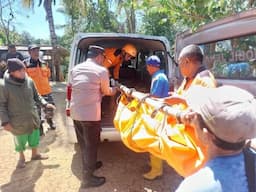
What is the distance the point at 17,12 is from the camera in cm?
2200

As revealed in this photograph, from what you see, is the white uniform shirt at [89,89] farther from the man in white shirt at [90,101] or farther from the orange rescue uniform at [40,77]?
the orange rescue uniform at [40,77]

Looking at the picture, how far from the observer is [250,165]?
1.29 m

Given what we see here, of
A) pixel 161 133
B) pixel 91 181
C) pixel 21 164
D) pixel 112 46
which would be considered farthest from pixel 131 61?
pixel 161 133

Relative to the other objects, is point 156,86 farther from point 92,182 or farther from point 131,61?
point 131,61

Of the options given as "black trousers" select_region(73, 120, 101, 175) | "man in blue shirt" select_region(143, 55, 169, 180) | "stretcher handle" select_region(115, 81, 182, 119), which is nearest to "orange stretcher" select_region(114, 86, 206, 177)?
"stretcher handle" select_region(115, 81, 182, 119)

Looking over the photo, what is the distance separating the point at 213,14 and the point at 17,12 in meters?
18.7

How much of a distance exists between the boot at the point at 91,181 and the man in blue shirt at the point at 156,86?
55 centimetres

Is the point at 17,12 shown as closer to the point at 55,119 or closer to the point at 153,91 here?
the point at 55,119

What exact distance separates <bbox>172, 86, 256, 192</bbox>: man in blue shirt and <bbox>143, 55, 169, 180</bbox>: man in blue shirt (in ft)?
7.83

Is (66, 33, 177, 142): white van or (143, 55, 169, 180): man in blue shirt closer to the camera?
(143, 55, 169, 180): man in blue shirt

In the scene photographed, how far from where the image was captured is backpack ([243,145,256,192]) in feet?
4.12

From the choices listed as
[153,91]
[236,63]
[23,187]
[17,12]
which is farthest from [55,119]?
[17,12]

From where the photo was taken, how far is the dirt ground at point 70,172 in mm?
3818

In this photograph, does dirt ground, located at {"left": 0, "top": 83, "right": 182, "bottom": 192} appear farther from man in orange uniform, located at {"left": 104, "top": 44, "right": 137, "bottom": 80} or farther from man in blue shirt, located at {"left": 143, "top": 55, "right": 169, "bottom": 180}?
man in orange uniform, located at {"left": 104, "top": 44, "right": 137, "bottom": 80}
